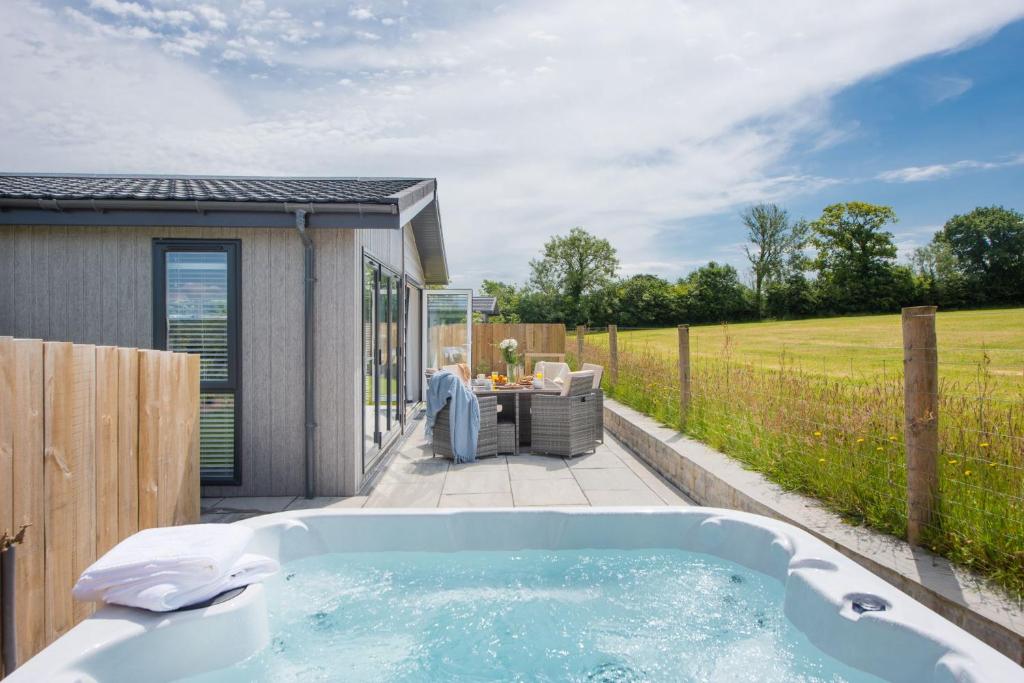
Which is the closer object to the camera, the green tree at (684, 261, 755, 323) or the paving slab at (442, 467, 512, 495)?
the paving slab at (442, 467, 512, 495)

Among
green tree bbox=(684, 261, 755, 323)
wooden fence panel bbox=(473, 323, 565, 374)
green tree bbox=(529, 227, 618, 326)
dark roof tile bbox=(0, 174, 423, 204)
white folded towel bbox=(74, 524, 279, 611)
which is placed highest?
green tree bbox=(529, 227, 618, 326)

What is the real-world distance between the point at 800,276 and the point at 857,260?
3.10 m

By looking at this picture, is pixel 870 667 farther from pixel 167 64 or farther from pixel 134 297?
pixel 167 64

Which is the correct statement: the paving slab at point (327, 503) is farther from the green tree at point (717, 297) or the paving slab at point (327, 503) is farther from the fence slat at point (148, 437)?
the green tree at point (717, 297)

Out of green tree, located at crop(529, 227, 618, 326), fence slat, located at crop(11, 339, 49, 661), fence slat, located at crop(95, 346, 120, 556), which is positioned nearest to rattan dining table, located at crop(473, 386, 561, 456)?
fence slat, located at crop(95, 346, 120, 556)

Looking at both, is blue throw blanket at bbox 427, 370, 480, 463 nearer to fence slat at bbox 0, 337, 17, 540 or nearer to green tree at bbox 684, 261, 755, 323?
fence slat at bbox 0, 337, 17, 540

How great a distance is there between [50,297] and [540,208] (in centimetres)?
2907

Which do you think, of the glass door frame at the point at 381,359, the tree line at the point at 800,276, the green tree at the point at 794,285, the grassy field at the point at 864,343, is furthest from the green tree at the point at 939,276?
the glass door frame at the point at 381,359

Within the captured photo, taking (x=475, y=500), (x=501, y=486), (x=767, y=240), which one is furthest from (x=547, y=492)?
(x=767, y=240)

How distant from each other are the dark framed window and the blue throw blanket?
217cm

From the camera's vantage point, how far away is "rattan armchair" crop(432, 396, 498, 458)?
22.8 feet

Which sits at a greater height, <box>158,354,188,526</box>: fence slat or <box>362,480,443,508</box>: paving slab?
<box>158,354,188,526</box>: fence slat

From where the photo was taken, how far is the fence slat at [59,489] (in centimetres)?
257

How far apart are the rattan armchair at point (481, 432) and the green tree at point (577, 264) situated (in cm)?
3510
